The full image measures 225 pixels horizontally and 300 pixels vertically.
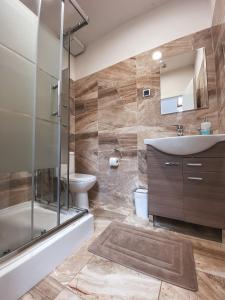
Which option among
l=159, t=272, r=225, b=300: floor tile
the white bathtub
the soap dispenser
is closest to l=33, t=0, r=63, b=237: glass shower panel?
the white bathtub

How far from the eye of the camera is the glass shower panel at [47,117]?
108 cm

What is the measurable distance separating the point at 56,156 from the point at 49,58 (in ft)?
2.44

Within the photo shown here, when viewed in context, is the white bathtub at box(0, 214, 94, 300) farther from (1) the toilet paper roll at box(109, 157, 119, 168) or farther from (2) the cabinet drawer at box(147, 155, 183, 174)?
(1) the toilet paper roll at box(109, 157, 119, 168)

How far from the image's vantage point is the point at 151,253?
1072 mm

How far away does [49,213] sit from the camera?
4.23 ft

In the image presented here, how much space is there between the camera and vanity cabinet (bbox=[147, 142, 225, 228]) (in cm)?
117

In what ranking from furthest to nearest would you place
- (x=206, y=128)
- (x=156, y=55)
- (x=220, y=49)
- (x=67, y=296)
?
1. (x=156, y=55)
2. (x=206, y=128)
3. (x=220, y=49)
4. (x=67, y=296)

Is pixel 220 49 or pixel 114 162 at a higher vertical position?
pixel 220 49

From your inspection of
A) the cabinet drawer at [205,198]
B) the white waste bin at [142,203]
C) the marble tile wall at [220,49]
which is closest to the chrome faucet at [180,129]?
the marble tile wall at [220,49]

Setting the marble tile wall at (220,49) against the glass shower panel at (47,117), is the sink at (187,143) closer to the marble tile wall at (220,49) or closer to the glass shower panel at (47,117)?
the marble tile wall at (220,49)

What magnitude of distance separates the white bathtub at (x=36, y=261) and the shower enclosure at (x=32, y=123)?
58mm

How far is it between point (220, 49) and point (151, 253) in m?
1.74

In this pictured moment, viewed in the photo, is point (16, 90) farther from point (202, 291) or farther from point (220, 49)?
point (220, 49)

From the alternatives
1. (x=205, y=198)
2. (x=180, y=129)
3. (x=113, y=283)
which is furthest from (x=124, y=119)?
(x=113, y=283)
